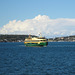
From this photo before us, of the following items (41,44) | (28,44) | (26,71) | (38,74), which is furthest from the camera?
(28,44)

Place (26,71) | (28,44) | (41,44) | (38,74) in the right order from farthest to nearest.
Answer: (28,44)
(41,44)
(26,71)
(38,74)

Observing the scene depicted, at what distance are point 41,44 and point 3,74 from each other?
13548 cm

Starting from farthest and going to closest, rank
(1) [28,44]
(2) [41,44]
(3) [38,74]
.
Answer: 1. (1) [28,44]
2. (2) [41,44]
3. (3) [38,74]

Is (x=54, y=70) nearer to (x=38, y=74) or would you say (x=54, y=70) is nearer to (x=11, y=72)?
(x=38, y=74)

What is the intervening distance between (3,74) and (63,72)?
1265 centimetres

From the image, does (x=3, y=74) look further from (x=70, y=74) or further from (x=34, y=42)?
(x=34, y=42)

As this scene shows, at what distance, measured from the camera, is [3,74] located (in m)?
47.2

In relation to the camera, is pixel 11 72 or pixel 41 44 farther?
pixel 41 44

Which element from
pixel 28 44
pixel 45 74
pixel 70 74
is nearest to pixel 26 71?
pixel 45 74

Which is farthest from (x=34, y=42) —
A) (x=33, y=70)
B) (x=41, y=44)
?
(x=33, y=70)

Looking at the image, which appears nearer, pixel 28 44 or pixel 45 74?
pixel 45 74

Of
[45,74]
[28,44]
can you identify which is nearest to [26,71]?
[45,74]

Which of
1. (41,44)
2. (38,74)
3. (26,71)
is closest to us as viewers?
(38,74)

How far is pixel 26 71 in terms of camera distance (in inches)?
1988
